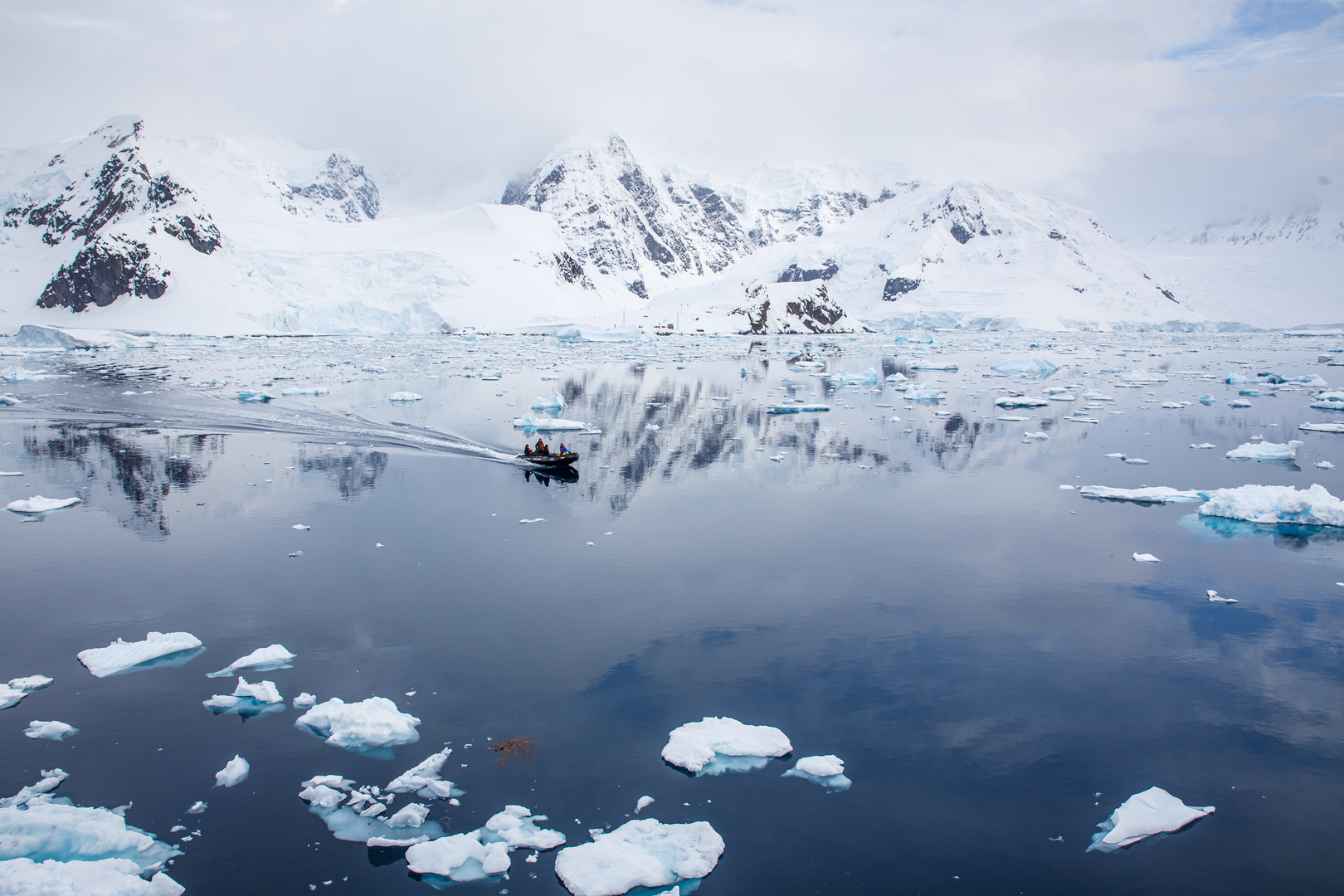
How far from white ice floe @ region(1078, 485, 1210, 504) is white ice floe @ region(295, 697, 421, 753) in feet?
47.4

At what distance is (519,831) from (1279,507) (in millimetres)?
14980

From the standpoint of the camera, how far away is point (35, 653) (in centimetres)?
922

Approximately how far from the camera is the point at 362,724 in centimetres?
761

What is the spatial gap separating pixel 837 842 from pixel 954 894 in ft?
2.97

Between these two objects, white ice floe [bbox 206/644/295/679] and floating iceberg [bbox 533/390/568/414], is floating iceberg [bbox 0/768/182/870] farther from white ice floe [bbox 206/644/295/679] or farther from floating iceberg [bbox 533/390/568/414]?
floating iceberg [bbox 533/390/568/414]

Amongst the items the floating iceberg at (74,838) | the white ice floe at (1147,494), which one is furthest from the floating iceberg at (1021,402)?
the floating iceberg at (74,838)

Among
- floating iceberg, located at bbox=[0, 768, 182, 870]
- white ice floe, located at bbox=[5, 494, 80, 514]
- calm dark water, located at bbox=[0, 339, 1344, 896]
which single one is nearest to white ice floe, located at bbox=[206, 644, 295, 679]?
calm dark water, located at bbox=[0, 339, 1344, 896]

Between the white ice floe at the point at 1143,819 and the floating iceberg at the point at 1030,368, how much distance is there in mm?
41324

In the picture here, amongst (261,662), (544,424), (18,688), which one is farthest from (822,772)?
(544,424)

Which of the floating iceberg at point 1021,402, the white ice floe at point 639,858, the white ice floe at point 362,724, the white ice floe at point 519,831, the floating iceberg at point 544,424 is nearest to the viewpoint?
the white ice floe at point 639,858

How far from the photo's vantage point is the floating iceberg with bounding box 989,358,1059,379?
44719 mm

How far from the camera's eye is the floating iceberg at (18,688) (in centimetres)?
812

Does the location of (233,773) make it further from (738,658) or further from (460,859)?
(738,658)

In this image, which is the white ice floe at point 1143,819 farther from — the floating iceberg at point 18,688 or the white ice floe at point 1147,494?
the white ice floe at point 1147,494
